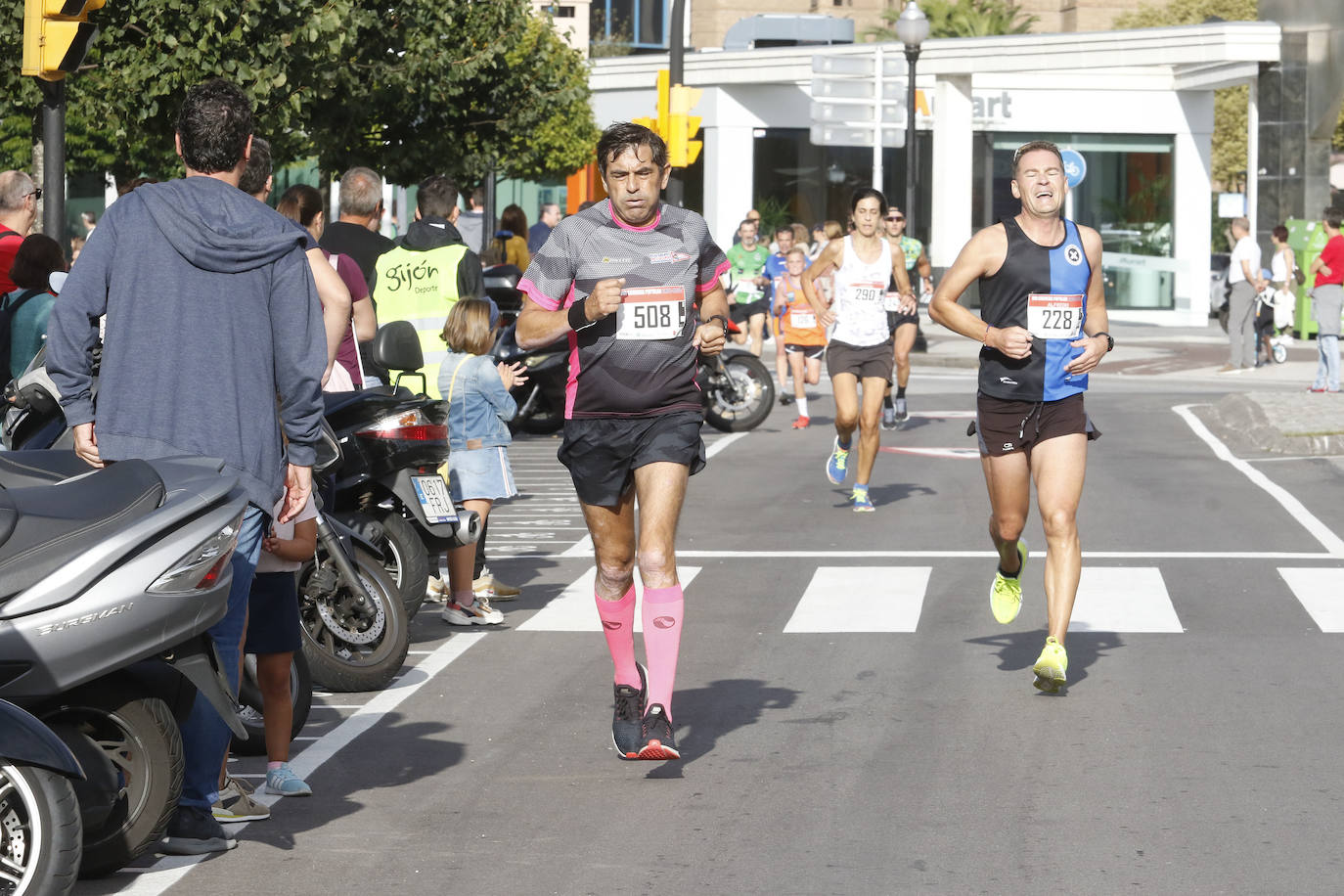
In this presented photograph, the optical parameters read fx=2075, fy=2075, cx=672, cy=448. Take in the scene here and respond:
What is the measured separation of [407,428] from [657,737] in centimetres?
253

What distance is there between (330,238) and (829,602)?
330 centimetres

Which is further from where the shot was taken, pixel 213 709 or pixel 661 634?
pixel 661 634

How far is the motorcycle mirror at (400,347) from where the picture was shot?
28.7 ft

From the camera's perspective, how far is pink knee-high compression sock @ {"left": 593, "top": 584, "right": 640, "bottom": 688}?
263 inches

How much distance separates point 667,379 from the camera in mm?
6609

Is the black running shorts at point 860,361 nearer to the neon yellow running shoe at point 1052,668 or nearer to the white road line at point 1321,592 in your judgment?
the white road line at point 1321,592

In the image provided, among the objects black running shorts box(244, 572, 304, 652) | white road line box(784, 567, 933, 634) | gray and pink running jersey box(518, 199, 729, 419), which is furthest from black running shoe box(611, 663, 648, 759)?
white road line box(784, 567, 933, 634)

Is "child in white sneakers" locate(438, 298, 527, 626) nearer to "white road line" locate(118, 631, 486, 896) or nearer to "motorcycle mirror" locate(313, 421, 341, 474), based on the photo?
"white road line" locate(118, 631, 486, 896)

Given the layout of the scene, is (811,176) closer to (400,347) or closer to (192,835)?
(400,347)

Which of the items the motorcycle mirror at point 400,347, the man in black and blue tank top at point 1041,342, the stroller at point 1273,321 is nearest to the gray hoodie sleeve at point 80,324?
the motorcycle mirror at point 400,347

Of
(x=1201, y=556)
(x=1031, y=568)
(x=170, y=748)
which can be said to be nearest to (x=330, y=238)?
(x=1031, y=568)

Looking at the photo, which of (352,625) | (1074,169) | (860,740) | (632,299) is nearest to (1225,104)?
(1074,169)

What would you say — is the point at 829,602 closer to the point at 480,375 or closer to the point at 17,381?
the point at 480,375

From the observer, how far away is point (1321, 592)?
999cm
